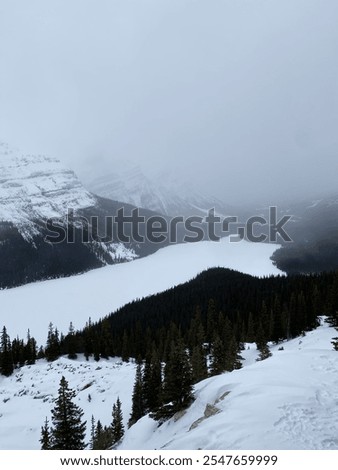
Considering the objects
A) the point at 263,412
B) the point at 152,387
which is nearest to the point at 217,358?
the point at 152,387

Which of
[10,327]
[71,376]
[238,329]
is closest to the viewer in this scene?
[71,376]

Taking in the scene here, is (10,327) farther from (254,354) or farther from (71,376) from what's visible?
(254,354)

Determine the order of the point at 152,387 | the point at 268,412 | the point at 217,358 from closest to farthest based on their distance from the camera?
the point at 268,412 < the point at 152,387 < the point at 217,358

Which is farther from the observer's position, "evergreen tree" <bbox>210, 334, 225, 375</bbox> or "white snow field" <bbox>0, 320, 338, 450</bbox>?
"evergreen tree" <bbox>210, 334, 225, 375</bbox>

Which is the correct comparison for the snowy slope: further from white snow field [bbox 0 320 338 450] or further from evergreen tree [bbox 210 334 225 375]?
evergreen tree [bbox 210 334 225 375]

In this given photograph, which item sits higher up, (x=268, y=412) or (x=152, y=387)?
(x=268, y=412)

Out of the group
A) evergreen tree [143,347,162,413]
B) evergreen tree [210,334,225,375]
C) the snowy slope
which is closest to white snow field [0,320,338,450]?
the snowy slope

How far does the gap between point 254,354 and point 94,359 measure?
4753 centimetres

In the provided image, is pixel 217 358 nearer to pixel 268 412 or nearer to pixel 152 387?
pixel 152 387

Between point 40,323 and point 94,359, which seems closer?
point 94,359

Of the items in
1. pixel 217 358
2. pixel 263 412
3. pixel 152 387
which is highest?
pixel 263 412

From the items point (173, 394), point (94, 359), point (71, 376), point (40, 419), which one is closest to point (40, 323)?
point (94, 359)

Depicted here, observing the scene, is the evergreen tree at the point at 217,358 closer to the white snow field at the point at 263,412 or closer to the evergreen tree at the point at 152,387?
the evergreen tree at the point at 152,387
